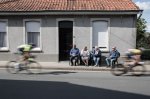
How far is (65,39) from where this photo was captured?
24875mm

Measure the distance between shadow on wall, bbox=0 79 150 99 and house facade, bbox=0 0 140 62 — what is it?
10.5 metres

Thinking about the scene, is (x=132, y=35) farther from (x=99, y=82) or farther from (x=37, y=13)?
(x=99, y=82)

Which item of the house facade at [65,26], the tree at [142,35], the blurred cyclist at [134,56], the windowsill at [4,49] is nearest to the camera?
the blurred cyclist at [134,56]

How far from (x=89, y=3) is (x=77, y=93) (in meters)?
14.1

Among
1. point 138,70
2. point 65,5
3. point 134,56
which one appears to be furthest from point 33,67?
point 65,5

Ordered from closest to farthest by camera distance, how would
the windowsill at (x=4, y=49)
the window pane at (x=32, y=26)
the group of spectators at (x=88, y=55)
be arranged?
the group of spectators at (x=88, y=55) < the window pane at (x=32, y=26) < the windowsill at (x=4, y=49)

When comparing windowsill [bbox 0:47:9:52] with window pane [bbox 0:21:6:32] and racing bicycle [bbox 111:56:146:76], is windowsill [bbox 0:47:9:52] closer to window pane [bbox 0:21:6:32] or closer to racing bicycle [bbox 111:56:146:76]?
window pane [bbox 0:21:6:32]

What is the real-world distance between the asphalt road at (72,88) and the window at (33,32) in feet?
30.5

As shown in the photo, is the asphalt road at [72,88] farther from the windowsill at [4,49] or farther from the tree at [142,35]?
the tree at [142,35]

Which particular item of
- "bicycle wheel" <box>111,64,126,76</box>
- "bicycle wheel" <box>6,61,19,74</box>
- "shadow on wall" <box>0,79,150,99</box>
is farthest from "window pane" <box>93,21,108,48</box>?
"shadow on wall" <box>0,79,150,99</box>

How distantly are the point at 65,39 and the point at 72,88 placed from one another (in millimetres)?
12331

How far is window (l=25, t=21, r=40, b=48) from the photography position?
968 inches

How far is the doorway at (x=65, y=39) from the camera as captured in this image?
24.5m

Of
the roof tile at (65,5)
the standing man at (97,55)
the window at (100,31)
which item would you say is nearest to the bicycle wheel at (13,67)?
the standing man at (97,55)
